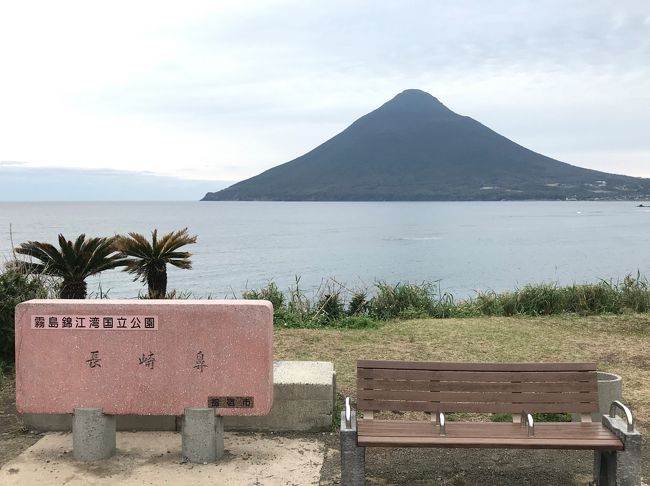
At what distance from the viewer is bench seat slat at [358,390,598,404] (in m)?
4.61

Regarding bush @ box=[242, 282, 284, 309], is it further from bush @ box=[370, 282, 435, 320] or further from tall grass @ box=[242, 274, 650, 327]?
bush @ box=[370, 282, 435, 320]

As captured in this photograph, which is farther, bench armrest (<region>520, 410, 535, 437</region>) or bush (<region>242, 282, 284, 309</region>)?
bush (<region>242, 282, 284, 309</region>)

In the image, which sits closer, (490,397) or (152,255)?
(490,397)

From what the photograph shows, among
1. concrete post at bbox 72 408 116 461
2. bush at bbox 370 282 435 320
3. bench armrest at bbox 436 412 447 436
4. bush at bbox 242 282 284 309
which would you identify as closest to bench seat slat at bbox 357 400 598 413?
bench armrest at bbox 436 412 447 436

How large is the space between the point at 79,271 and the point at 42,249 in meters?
0.64

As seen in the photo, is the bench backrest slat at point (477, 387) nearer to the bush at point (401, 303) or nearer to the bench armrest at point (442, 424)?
the bench armrest at point (442, 424)

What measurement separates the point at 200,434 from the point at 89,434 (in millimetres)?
834

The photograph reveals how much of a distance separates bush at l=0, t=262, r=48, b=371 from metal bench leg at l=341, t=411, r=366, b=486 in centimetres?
468

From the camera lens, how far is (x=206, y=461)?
492 cm

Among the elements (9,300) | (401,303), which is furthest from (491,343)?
(9,300)

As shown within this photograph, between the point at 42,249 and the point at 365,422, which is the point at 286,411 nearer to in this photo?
the point at 365,422

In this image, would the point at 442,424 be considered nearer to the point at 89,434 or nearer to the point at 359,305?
the point at 89,434

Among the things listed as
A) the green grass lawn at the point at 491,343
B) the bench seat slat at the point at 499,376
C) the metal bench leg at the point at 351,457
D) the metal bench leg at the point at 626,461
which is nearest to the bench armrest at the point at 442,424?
the bench seat slat at the point at 499,376

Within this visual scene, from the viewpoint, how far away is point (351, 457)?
4.29m
